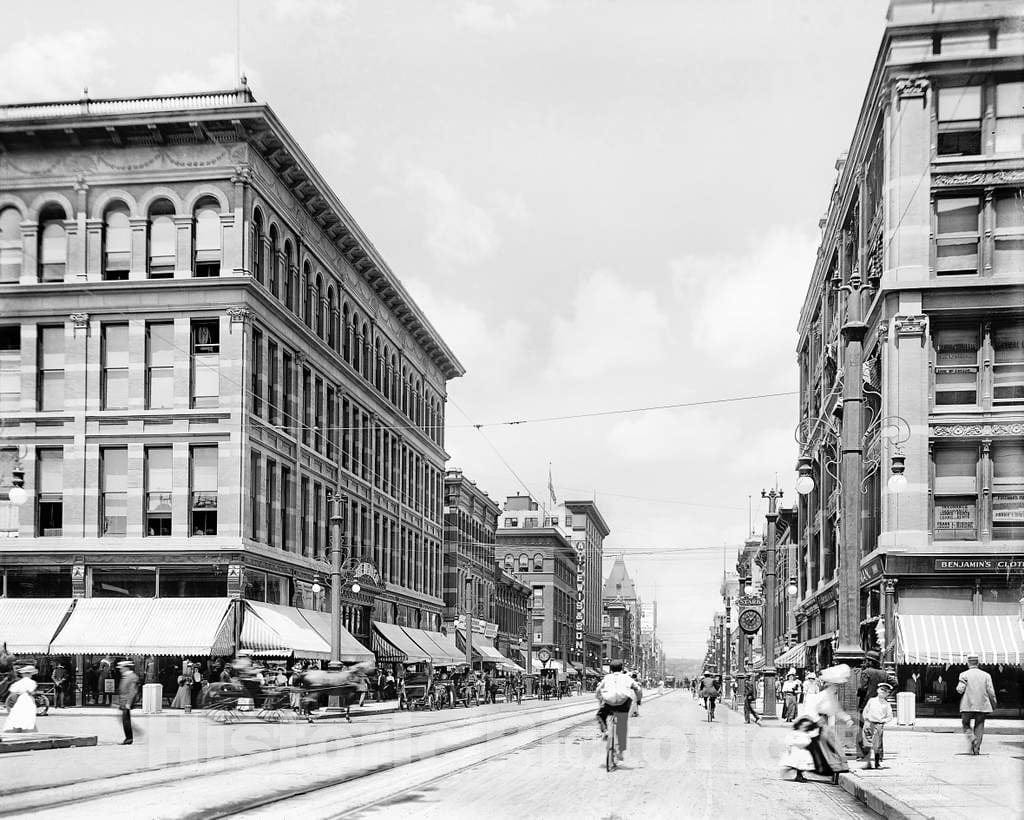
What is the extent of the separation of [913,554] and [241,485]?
2115cm

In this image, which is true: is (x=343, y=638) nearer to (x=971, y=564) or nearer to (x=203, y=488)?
(x=203, y=488)

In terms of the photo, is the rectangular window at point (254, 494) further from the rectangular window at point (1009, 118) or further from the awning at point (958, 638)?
the rectangular window at point (1009, 118)

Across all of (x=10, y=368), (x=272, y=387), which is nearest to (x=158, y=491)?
(x=272, y=387)

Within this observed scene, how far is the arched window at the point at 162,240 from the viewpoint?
1677 inches

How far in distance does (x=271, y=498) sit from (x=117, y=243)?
1039cm

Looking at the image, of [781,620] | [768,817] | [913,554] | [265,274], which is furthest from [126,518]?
[781,620]

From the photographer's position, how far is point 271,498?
151 ft

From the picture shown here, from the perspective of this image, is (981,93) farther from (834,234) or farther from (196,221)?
(196,221)

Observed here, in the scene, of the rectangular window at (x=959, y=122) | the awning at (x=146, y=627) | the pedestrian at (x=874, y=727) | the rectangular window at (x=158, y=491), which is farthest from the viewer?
the rectangular window at (x=158, y=491)

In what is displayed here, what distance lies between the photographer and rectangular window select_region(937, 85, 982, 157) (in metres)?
37.7

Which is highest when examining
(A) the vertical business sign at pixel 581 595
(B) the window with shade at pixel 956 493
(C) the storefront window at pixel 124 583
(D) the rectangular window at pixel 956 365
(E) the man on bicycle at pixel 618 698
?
(D) the rectangular window at pixel 956 365

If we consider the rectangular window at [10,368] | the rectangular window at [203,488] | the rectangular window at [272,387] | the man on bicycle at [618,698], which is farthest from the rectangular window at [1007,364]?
the rectangular window at [10,368]

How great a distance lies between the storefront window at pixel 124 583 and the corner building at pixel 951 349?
74.1 feet

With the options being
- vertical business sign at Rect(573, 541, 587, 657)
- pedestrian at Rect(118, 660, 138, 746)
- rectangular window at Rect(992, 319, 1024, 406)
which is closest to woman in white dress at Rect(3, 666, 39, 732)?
pedestrian at Rect(118, 660, 138, 746)
